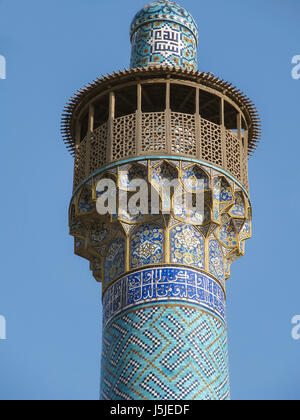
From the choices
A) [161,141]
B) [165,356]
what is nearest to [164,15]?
[161,141]

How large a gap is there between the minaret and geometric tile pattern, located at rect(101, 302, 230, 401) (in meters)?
0.01

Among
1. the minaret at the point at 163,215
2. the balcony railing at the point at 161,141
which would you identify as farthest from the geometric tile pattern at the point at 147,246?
the balcony railing at the point at 161,141

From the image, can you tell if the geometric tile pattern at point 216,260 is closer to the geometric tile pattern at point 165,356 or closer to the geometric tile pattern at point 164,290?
the geometric tile pattern at point 164,290

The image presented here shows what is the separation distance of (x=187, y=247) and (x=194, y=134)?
1.39m

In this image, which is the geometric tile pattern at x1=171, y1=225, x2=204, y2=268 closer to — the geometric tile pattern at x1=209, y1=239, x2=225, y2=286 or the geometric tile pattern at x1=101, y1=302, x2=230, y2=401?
the geometric tile pattern at x1=209, y1=239, x2=225, y2=286

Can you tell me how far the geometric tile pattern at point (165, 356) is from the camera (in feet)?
37.1

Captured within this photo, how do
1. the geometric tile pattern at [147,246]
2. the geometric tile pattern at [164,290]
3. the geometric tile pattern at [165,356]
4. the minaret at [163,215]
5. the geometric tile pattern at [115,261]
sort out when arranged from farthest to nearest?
the geometric tile pattern at [115,261], the geometric tile pattern at [147,246], the geometric tile pattern at [164,290], the minaret at [163,215], the geometric tile pattern at [165,356]

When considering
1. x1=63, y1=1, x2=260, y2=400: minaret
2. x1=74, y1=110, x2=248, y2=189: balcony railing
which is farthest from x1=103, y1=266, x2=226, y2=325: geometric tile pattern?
x1=74, y1=110, x2=248, y2=189: balcony railing

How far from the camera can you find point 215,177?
12.7 meters

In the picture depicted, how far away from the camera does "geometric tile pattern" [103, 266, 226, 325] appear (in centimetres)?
1186

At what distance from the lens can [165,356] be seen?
11445 mm

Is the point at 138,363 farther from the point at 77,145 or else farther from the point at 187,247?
the point at 77,145

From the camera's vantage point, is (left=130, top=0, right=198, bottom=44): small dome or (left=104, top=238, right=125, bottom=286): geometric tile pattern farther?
(left=130, top=0, right=198, bottom=44): small dome
